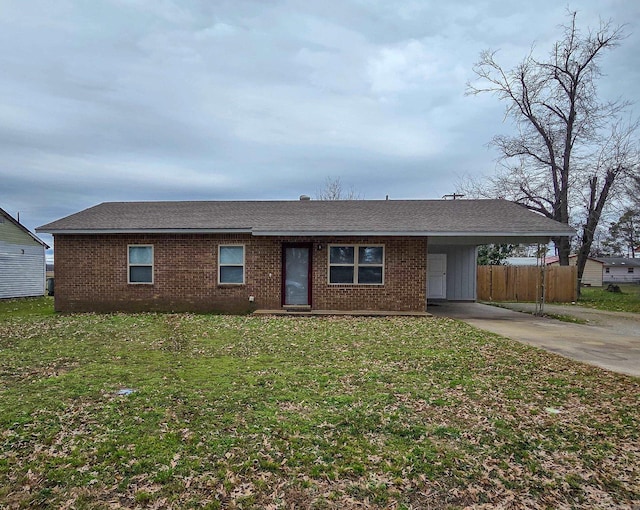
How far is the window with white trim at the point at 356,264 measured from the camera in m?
Answer: 12.5

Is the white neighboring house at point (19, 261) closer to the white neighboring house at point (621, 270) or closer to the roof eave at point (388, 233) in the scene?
the roof eave at point (388, 233)

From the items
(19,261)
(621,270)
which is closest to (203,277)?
(19,261)

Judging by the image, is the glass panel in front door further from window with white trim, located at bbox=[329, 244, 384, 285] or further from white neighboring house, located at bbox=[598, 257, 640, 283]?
white neighboring house, located at bbox=[598, 257, 640, 283]

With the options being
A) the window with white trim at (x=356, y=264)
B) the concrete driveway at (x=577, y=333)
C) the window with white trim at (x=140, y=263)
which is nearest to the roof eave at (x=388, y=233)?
the window with white trim at (x=356, y=264)

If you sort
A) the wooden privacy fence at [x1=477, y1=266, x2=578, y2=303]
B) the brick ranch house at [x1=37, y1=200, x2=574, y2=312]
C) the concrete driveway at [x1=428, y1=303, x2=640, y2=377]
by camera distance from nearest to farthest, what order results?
the concrete driveway at [x1=428, y1=303, x2=640, y2=377] < the brick ranch house at [x1=37, y1=200, x2=574, y2=312] < the wooden privacy fence at [x1=477, y1=266, x2=578, y2=303]

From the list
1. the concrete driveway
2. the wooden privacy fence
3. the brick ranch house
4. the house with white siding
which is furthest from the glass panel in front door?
the house with white siding

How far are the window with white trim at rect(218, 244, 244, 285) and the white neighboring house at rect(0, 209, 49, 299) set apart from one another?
1431cm

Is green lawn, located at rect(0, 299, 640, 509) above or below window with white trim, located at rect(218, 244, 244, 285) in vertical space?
below

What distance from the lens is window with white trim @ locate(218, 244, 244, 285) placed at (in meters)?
12.7

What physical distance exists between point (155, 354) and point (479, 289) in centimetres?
1711

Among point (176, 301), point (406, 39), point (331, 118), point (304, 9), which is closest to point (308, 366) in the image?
point (176, 301)

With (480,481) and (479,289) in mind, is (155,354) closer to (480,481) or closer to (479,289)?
(480,481)

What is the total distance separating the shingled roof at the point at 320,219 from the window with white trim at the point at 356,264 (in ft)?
2.19

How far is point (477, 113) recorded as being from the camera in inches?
816
